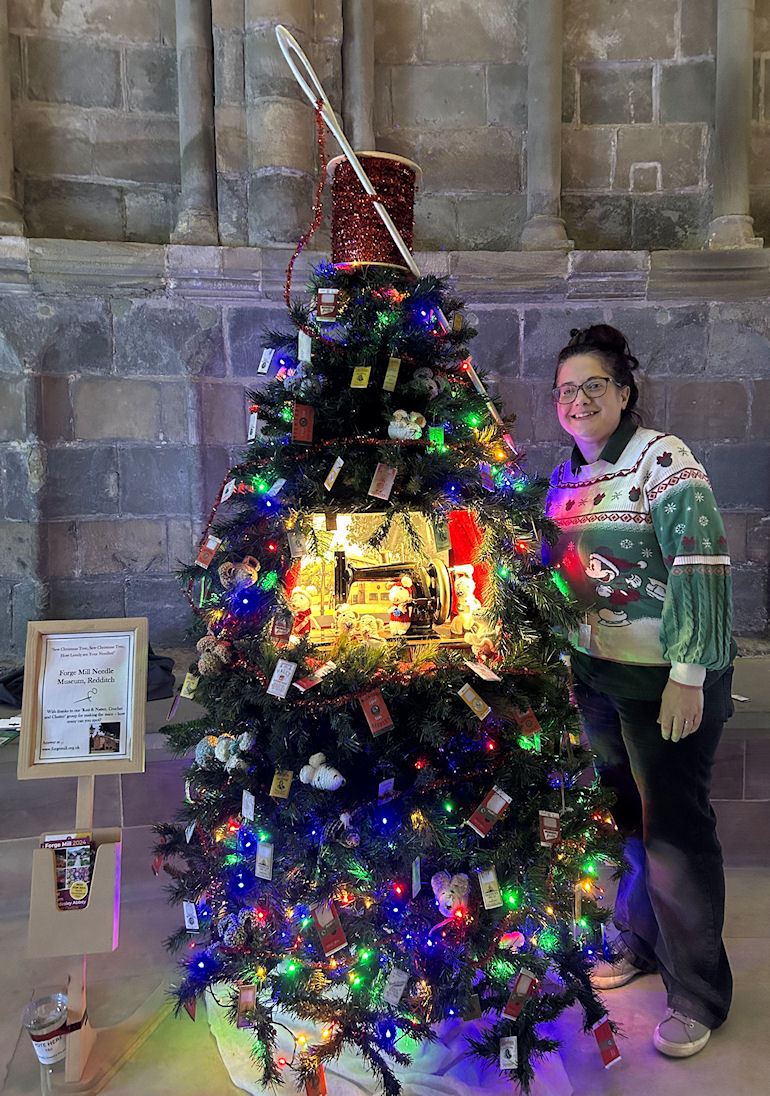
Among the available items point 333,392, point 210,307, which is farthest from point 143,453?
point 333,392

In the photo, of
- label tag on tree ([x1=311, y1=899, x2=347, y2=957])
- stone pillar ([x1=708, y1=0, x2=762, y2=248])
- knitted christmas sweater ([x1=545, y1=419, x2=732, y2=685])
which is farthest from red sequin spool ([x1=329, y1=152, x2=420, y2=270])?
stone pillar ([x1=708, y1=0, x2=762, y2=248])

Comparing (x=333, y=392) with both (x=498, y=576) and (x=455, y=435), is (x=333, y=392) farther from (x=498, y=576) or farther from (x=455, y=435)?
(x=498, y=576)

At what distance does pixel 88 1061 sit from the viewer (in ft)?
5.80

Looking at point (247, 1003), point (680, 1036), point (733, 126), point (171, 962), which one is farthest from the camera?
point (733, 126)

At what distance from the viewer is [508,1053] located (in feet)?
5.26

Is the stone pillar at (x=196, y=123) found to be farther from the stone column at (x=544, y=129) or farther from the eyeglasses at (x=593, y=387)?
the eyeglasses at (x=593, y=387)

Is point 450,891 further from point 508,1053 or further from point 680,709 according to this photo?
point 680,709

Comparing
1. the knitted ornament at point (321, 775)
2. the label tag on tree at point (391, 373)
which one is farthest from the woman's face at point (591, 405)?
the knitted ornament at point (321, 775)

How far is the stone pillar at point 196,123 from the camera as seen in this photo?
10.2 feet

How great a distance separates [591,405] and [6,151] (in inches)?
109

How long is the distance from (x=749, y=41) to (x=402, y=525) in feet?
9.58

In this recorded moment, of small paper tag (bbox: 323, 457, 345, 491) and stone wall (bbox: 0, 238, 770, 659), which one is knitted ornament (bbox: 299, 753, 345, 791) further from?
stone wall (bbox: 0, 238, 770, 659)

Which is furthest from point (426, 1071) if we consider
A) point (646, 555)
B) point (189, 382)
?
point (189, 382)

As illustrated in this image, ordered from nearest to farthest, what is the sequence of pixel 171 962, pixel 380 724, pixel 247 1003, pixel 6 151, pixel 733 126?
pixel 380 724, pixel 247 1003, pixel 171 962, pixel 6 151, pixel 733 126
